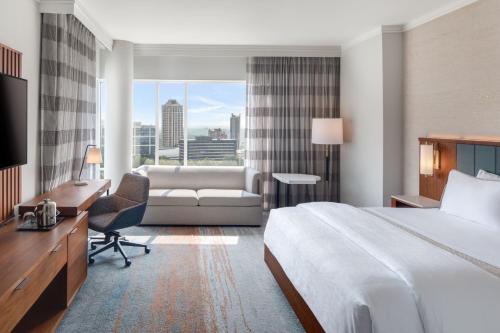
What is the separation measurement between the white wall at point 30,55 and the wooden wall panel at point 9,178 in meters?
0.11

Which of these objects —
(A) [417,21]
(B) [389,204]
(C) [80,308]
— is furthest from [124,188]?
(A) [417,21]

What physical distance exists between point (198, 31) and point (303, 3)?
5.57 feet

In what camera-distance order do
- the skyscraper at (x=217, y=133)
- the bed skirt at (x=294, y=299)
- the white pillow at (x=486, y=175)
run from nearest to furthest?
1. the bed skirt at (x=294, y=299)
2. the white pillow at (x=486, y=175)
3. the skyscraper at (x=217, y=133)

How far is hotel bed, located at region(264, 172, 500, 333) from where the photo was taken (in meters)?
1.85

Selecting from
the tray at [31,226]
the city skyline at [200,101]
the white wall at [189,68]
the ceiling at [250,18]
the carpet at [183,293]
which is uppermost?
the ceiling at [250,18]

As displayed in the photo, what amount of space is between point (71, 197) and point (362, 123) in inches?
150

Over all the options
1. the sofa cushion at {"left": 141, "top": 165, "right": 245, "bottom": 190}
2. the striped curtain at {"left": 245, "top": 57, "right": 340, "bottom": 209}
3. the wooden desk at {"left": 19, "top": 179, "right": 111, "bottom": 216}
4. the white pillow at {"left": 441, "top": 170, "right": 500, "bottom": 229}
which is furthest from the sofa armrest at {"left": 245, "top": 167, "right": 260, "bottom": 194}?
the white pillow at {"left": 441, "top": 170, "right": 500, "bottom": 229}

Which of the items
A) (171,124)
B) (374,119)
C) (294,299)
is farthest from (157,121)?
(294,299)

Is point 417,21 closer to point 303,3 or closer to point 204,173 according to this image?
point 303,3

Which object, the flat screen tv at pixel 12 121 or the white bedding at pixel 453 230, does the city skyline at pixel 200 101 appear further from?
the white bedding at pixel 453 230

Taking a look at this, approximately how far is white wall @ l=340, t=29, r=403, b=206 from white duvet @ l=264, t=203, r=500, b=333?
8.40 feet

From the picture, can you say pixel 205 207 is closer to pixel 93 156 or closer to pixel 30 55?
pixel 93 156

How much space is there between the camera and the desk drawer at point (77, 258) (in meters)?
3.02

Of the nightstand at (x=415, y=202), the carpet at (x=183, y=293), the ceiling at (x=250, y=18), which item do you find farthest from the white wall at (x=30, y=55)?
the nightstand at (x=415, y=202)
